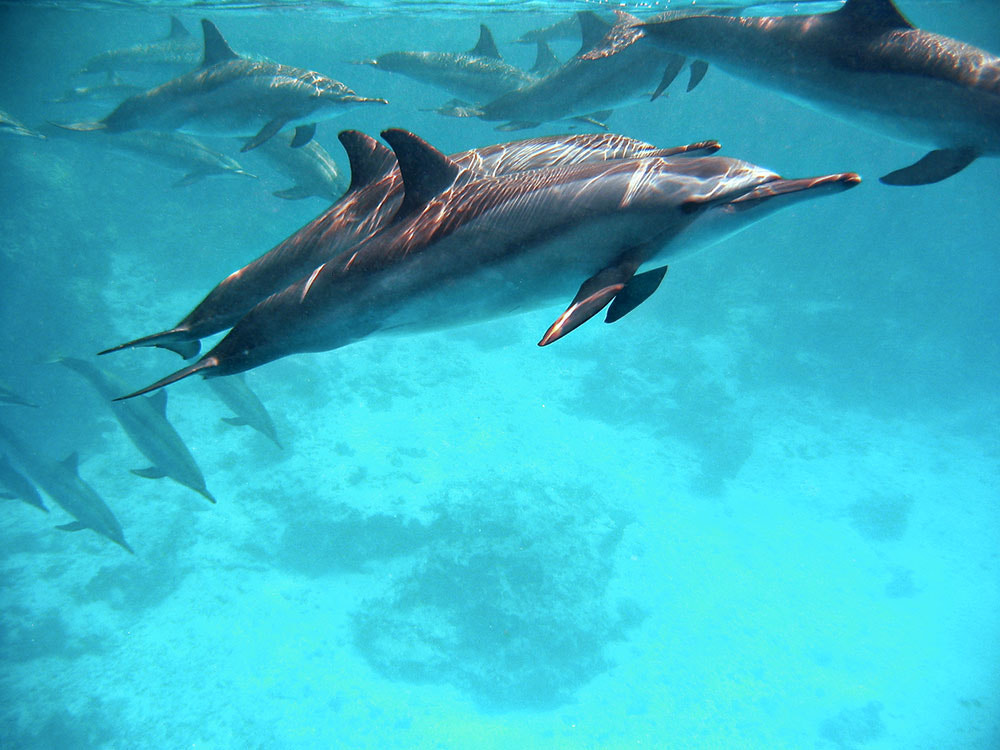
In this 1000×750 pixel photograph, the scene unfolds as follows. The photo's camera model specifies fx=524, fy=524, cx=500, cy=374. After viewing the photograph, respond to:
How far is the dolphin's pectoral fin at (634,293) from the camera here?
280 centimetres

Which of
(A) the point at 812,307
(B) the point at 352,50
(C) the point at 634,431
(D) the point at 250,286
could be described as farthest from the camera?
(B) the point at 352,50

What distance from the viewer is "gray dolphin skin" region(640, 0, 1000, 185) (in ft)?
15.5

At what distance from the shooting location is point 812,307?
25609 mm

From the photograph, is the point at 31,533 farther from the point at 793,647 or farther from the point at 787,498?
the point at 787,498

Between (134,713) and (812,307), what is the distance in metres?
29.2

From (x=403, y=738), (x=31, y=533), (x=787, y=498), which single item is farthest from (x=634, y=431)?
(x=31, y=533)

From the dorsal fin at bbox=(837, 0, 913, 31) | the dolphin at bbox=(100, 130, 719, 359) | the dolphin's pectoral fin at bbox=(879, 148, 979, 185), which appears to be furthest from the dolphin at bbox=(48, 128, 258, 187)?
the dolphin's pectoral fin at bbox=(879, 148, 979, 185)

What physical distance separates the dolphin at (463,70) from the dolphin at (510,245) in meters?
7.43

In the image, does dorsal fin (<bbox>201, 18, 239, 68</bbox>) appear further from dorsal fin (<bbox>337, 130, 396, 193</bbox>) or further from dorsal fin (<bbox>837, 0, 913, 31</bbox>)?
dorsal fin (<bbox>837, 0, 913, 31</bbox>)

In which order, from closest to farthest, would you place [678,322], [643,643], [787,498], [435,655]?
1. [435,655]
2. [643,643]
3. [787,498]
4. [678,322]

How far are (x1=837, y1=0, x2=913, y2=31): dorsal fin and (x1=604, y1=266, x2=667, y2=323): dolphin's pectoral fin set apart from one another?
4.17 metres

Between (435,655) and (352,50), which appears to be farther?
(352,50)

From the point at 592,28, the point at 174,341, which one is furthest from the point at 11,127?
the point at 592,28

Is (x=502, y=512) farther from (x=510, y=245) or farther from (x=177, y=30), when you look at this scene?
(x=177, y=30)
